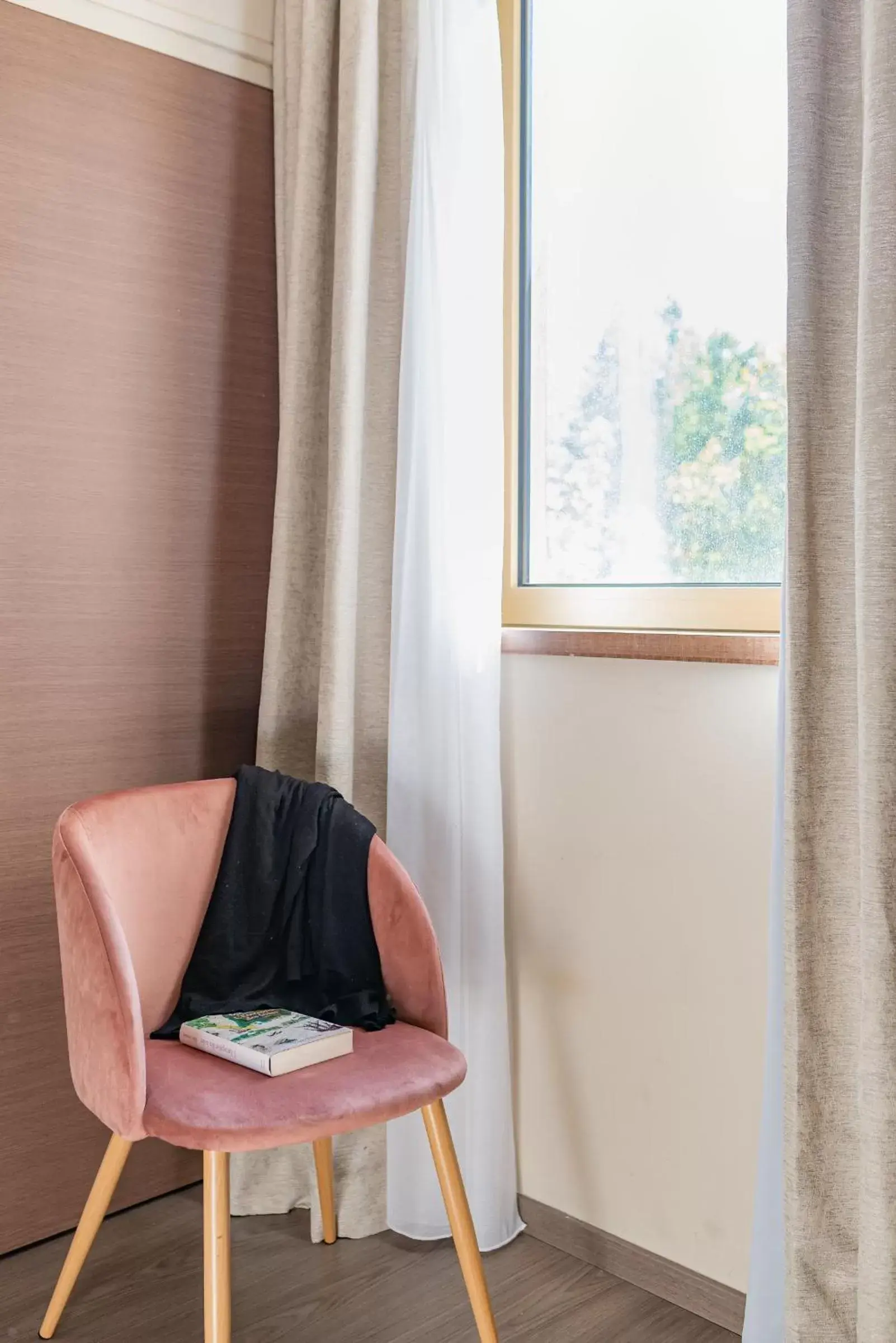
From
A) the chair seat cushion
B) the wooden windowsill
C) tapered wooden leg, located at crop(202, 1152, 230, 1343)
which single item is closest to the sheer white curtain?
the wooden windowsill

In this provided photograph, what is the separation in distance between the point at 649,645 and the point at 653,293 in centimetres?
55

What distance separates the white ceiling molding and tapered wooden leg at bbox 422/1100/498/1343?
1.74m

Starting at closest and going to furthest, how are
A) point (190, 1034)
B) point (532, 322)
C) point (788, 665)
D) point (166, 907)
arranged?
point (788, 665) → point (190, 1034) → point (166, 907) → point (532, 322)

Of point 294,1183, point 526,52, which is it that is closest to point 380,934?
point 294,1183

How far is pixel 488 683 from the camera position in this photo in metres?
2.02

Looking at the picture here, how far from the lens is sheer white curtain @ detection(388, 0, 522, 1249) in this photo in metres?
2.00

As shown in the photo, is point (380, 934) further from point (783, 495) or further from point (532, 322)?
point (532, 322)

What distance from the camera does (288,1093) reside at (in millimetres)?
1531

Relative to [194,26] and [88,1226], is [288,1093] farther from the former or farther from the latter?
[194,26]

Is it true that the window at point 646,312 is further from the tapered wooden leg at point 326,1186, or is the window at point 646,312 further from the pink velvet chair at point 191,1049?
the tapered wooden leg at point 326,1186

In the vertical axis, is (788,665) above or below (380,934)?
above

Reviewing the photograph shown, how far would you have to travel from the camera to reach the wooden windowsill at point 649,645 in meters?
1.70

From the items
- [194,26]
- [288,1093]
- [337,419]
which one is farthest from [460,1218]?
[194,26]

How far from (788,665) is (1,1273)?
1.52 metres
